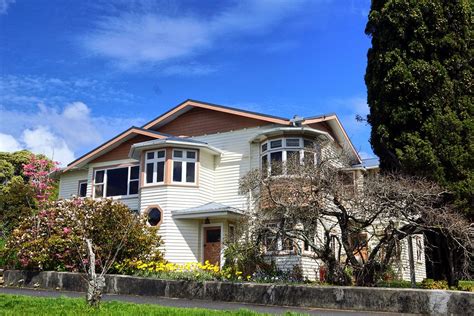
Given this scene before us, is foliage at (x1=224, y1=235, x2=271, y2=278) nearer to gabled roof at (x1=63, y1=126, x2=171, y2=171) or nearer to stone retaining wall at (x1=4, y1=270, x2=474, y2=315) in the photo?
stone retaining wall at (x1=4, y1=270, x2=474, y2=315)

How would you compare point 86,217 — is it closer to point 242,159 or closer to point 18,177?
point 242,159

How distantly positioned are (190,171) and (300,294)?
1153cm

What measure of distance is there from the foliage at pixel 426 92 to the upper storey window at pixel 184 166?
8997mm

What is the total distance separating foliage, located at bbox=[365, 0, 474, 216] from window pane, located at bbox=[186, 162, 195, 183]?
9018mm

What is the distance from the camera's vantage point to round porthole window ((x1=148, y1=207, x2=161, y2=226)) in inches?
868

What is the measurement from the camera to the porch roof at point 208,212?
2064cm

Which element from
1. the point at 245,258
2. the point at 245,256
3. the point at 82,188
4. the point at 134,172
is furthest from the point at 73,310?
the point at 82,188

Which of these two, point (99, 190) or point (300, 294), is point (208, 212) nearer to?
point (99, 190)

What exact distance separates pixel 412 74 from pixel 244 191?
685cm

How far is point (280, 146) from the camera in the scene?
859 inches

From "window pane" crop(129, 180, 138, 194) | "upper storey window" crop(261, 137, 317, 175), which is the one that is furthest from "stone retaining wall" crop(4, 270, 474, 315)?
"window pane" crop(129, 180, 138, 194)

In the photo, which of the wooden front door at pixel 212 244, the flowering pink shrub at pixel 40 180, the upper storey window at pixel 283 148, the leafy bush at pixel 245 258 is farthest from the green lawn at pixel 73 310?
the flowering pink shrub at pixel 40 180

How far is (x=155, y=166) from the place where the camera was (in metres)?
22.8

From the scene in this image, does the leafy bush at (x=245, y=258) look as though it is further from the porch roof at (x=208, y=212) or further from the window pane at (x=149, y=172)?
the window pane at (x=149, y=172)
